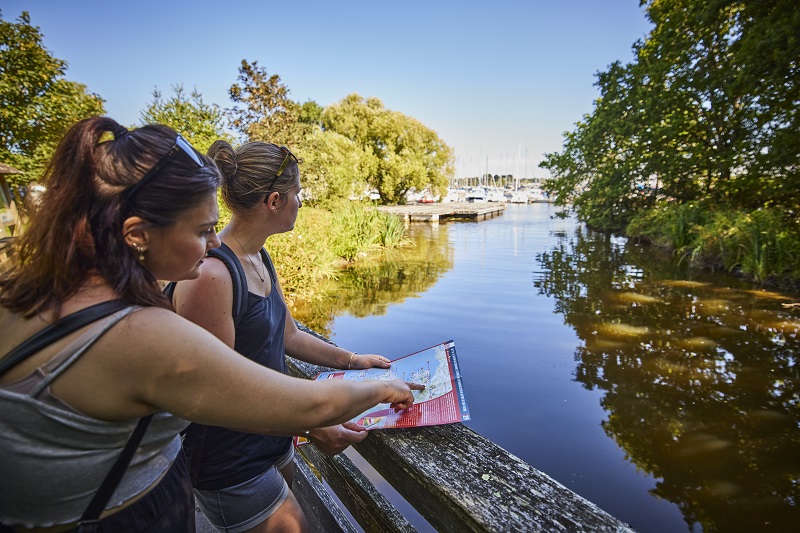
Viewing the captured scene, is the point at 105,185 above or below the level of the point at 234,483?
above

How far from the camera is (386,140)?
1410 inches

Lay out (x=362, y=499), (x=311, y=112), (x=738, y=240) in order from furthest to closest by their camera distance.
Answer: (x=311, y=112)
(x=738, y=240)
(x=362, y=499)

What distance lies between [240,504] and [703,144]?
60.7 feet

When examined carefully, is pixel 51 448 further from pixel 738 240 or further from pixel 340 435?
pixel 738 240

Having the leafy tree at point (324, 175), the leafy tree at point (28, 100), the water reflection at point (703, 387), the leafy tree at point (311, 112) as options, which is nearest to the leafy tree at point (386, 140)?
the leafy tree at point (311, 112)

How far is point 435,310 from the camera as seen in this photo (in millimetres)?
8797

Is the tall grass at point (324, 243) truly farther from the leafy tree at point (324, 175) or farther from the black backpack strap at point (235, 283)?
the black backpack strap at point (235, 283)

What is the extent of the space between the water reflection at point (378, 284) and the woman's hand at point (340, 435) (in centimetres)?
645

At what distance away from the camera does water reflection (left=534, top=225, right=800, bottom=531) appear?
3633 millimetres

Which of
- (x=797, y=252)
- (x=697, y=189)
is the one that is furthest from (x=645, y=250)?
(x=797, y=252)

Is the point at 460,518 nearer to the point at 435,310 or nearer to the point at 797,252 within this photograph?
the point at 435,310

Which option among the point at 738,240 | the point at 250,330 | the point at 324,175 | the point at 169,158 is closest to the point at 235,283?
the point at 250,330

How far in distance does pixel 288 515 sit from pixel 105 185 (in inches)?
45.5

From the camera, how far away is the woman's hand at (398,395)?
114 cm
